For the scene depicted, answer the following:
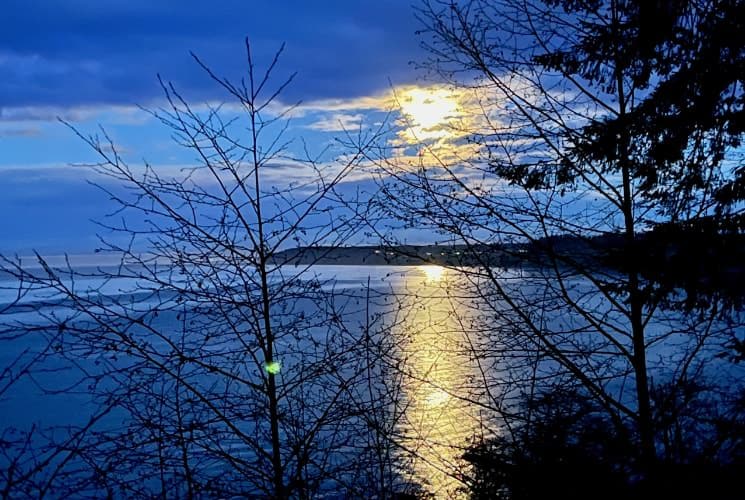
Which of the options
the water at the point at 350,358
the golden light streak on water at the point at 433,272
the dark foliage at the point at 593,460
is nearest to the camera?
the water at the point at 350,358

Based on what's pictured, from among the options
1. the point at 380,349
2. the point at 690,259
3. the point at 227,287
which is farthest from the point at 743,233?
the point at 227,287

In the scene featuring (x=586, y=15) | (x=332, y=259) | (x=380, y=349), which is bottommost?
(x=380, y=349)

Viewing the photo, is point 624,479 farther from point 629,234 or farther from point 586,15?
point 586,15

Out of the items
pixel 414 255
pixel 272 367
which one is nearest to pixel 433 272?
pixel 414 255

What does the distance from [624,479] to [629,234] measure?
2091 mm

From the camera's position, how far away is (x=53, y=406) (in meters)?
19.5

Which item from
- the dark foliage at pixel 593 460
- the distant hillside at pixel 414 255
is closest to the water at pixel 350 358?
the distant hillside at pixel 414 255

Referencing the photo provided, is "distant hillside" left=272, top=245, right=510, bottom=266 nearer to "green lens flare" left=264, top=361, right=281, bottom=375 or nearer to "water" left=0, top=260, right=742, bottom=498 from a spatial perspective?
"water" left=0, top=260, right=742, bottom=498

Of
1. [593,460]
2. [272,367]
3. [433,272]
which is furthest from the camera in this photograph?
[433,272]

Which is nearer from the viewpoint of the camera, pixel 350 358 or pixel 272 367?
pixel 272 367

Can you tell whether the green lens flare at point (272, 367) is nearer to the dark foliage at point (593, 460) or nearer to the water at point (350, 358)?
the water at point (350, 358)

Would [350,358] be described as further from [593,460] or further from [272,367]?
[593,460]

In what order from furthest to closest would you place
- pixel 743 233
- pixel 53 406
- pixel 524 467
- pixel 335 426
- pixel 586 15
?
pixel 53 406
pixel 586 15
pixel 743 233
pixel 524 467
pixel 335 426

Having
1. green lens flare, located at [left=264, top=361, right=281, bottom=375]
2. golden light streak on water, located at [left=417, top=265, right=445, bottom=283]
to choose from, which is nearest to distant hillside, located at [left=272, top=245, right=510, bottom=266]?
golden light streak on water, located at [left=417, top=265, right=445, bottom=283]
